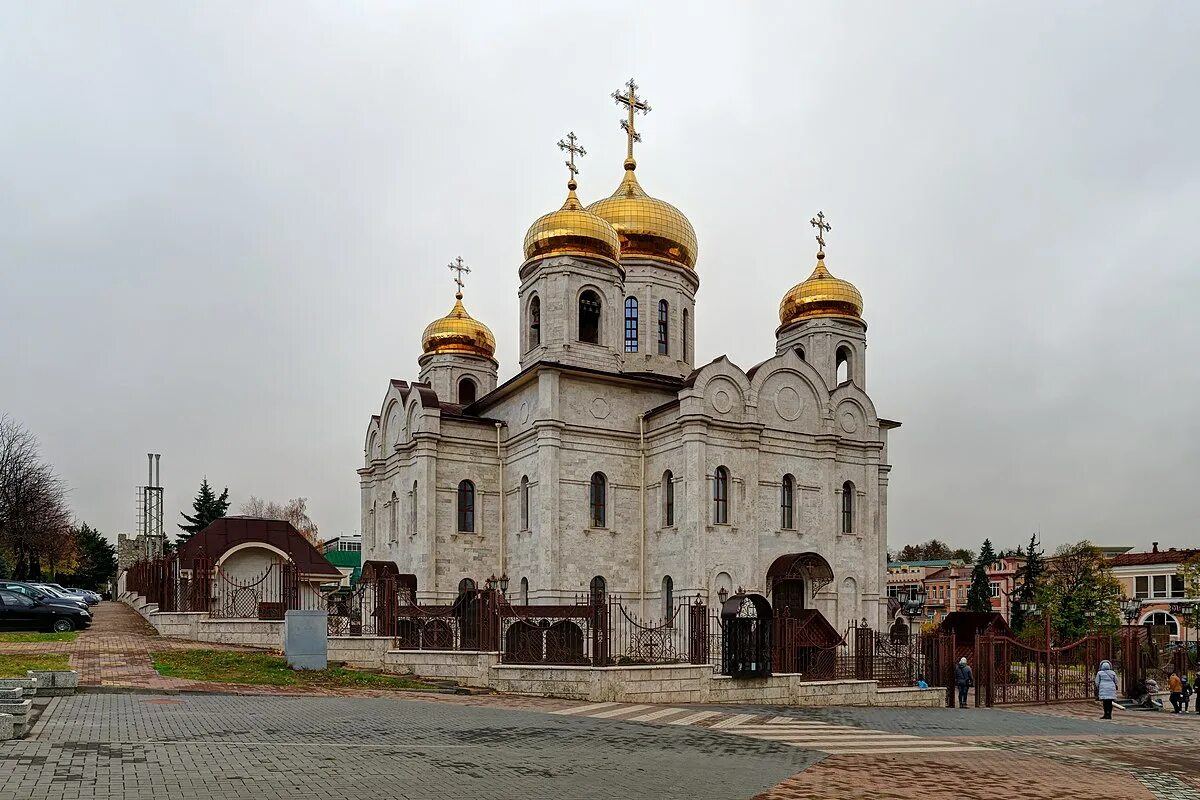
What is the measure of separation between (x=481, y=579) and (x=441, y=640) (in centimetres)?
1031

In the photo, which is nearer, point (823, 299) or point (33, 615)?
point (33, 615)

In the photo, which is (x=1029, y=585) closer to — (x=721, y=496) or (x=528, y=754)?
(x=721, y=496)

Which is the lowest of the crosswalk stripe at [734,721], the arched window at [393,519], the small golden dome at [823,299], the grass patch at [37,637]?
the crosswalk stripe at [734,721]

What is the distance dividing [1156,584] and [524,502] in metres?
60.5

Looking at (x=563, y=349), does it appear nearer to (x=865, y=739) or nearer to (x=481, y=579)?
(x=481, y=579)

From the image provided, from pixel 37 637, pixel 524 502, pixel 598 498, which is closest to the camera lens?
pixel 37 637

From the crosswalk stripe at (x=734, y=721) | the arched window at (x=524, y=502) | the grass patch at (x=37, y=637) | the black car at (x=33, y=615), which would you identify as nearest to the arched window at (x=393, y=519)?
the arched window at (x=524, y=502)

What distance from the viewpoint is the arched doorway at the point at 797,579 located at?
2702 centimetres

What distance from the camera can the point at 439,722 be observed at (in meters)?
12.4

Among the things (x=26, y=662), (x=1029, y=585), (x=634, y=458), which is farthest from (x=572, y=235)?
(x=1029, y=585)

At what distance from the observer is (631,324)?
108 ft

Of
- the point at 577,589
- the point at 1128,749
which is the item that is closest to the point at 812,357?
the point at 577,589

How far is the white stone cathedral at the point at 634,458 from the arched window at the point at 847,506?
0.21 feet

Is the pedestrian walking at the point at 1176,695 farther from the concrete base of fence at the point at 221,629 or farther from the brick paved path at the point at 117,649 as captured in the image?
the brick paved path at the point at 117,649
